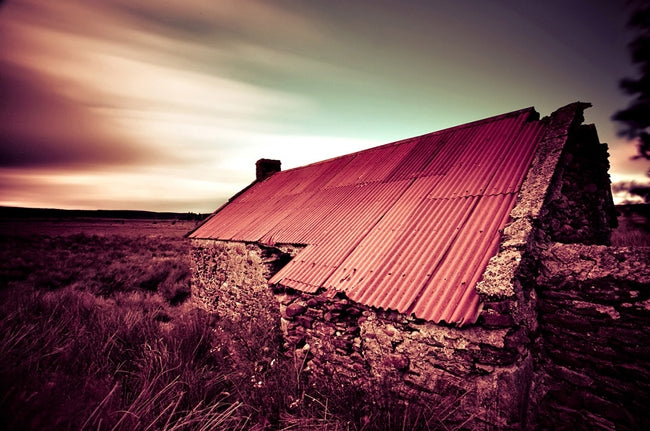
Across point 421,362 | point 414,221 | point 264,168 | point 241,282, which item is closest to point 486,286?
point 421,362

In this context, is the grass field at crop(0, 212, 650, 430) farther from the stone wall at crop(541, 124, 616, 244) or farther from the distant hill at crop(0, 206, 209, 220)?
the distant hill at crop(0, 206, 209, 220)

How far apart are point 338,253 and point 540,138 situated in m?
3.63

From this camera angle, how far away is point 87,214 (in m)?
72.1

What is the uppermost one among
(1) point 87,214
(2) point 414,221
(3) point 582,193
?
(3) point 582,193

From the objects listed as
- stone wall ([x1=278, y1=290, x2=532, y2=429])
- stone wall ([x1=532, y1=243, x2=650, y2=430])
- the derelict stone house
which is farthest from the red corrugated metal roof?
stone wall ([x1=532, y1=243, x2=650, y2=430])

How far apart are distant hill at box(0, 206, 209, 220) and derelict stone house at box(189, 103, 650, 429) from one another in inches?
3197

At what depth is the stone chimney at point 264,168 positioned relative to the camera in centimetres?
1221

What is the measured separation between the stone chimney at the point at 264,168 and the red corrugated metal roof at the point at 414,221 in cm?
471

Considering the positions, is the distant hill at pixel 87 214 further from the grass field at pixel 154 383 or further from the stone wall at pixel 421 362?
the stone wall at pixel 421 362

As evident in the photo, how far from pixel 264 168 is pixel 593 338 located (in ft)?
37.4

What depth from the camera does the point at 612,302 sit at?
103 inches

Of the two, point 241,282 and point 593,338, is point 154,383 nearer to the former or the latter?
point 241,282

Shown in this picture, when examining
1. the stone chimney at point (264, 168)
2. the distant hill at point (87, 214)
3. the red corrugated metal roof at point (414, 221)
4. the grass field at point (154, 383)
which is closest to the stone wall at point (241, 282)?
the red corrugated metal roof at point (414, 221)

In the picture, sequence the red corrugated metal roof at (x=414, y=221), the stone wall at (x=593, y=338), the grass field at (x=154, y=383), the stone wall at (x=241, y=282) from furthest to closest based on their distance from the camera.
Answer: the stone wall at (x=241, y=282) → the red corrugated metal roof at (x=414, y=221) → the stone wall at (x=593, y=338) → the grass field at (x=154, y=383)
